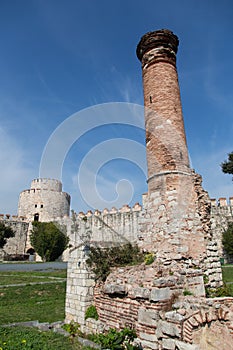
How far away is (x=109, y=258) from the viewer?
6559 millimetres

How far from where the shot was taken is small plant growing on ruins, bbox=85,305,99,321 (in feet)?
19.7

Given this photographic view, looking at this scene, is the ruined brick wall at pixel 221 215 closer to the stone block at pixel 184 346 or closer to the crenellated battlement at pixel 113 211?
the crenellated battlement at pixel 113 211

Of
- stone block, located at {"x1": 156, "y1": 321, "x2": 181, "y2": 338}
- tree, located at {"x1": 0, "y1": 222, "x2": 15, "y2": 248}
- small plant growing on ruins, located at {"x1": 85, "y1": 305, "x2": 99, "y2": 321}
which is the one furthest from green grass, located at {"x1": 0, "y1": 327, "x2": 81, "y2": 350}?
tree, located at {"x1": 0, "y1": 222, "x2": 15, "y2": 248}

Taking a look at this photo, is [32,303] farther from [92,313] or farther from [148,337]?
[148,337]

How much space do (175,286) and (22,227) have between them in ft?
103

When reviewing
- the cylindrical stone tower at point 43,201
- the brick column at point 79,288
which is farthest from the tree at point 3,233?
the brick column at point 79,288

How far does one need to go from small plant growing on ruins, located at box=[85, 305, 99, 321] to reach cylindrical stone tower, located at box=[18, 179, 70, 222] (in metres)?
28.5

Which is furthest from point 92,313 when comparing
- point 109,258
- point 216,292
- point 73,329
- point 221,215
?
point 221,215

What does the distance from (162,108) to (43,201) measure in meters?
29.8

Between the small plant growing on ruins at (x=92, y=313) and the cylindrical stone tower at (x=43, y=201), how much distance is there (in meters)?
28.5

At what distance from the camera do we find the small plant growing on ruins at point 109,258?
6.39 metres

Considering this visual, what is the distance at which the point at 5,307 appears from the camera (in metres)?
8.21

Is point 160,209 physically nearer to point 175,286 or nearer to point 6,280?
point 175,286

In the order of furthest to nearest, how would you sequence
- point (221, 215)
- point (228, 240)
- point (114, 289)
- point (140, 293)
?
point (221, 215), point (228, 240), point (114, 289), point (140, 293)
